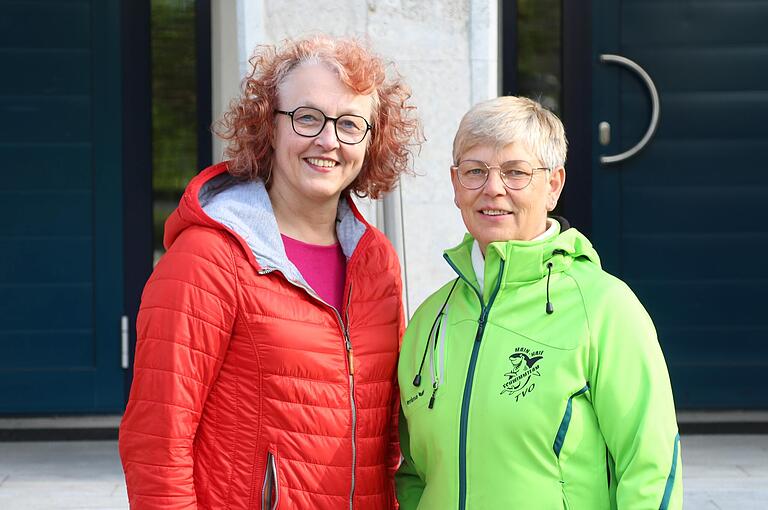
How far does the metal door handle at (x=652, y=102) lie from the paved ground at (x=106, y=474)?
4.38 ft

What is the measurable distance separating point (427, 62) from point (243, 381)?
241cm

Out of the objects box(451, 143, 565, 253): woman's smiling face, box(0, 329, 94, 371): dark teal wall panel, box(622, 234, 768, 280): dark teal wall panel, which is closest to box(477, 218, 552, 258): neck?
box(451, 143, 565, 253): woman's smiling face

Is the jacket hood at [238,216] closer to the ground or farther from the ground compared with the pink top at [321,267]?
farther from the ground

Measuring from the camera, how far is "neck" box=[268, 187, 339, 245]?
7.89ft

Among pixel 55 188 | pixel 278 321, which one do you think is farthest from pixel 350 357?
pixel 55 188

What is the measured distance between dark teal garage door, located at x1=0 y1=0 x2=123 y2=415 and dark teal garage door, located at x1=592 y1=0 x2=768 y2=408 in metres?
2.30

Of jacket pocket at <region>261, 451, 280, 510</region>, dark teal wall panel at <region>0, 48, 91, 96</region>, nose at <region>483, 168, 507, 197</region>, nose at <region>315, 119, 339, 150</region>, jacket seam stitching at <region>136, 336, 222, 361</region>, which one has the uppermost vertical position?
dark teal wall panel at <region>0, 48, 91, 96</region>

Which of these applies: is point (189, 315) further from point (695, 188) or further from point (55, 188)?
point (695, 188)

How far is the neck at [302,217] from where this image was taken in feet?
7.89

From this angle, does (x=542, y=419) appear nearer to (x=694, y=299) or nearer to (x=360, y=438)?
(x=360, y=438)

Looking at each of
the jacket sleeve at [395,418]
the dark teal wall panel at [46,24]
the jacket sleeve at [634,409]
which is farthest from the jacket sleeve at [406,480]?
the dark teal wall panel at [46,24]

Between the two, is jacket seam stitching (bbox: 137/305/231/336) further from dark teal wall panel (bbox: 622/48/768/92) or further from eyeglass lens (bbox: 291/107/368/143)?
dark teal wall panel (bbox: 622/48/768/92)

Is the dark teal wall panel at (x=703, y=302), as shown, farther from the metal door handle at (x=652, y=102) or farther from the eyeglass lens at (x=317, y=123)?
the eyeglass lens at (x=317, y=123)

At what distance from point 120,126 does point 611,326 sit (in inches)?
145
